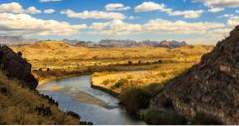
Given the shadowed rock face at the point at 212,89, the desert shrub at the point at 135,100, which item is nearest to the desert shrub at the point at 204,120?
the shadowed rock face at the point at 212,89

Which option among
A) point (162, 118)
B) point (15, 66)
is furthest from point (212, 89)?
point (15, 66)

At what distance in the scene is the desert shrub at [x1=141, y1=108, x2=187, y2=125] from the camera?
4180cm

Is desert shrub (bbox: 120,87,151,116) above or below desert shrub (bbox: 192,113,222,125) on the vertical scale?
above

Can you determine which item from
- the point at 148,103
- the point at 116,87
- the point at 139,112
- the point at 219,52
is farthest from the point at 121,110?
the point at 116,87

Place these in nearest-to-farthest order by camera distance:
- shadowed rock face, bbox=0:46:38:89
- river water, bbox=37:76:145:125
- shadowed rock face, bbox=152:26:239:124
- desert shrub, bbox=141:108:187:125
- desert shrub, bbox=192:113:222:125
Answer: shadowed rock face, bbox=0:46:38:89 < river water, bbox=37:76:145:125 < desert shrub, bbox=141:108:187:125 < desert shrub, bbox=192:113:222:125 < shadowed rock face, bbox=152:26:239:124

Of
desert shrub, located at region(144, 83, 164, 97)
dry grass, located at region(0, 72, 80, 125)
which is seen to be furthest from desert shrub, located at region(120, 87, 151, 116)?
dry grass, located at region(0, 72, 80, 125)

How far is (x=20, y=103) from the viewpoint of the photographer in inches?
510

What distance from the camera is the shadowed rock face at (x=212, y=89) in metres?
44.5

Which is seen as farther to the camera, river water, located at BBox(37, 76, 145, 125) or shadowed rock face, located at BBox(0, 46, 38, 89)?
river water, located at BBox(37, 76, 145, 125)

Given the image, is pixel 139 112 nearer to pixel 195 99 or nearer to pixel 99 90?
pixel 195 99

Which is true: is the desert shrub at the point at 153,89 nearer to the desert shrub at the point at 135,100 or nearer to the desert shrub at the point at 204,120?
the desert shrub at the point at 135,100

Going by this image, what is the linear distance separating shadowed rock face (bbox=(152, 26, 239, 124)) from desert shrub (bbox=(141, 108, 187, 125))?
1130mm

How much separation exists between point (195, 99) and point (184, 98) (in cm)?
214

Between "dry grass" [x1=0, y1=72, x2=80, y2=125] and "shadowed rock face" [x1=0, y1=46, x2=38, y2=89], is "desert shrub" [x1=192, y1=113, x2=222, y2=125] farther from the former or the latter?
"dry grass" [x1=0, y1=72, x2=80, y2=125]
